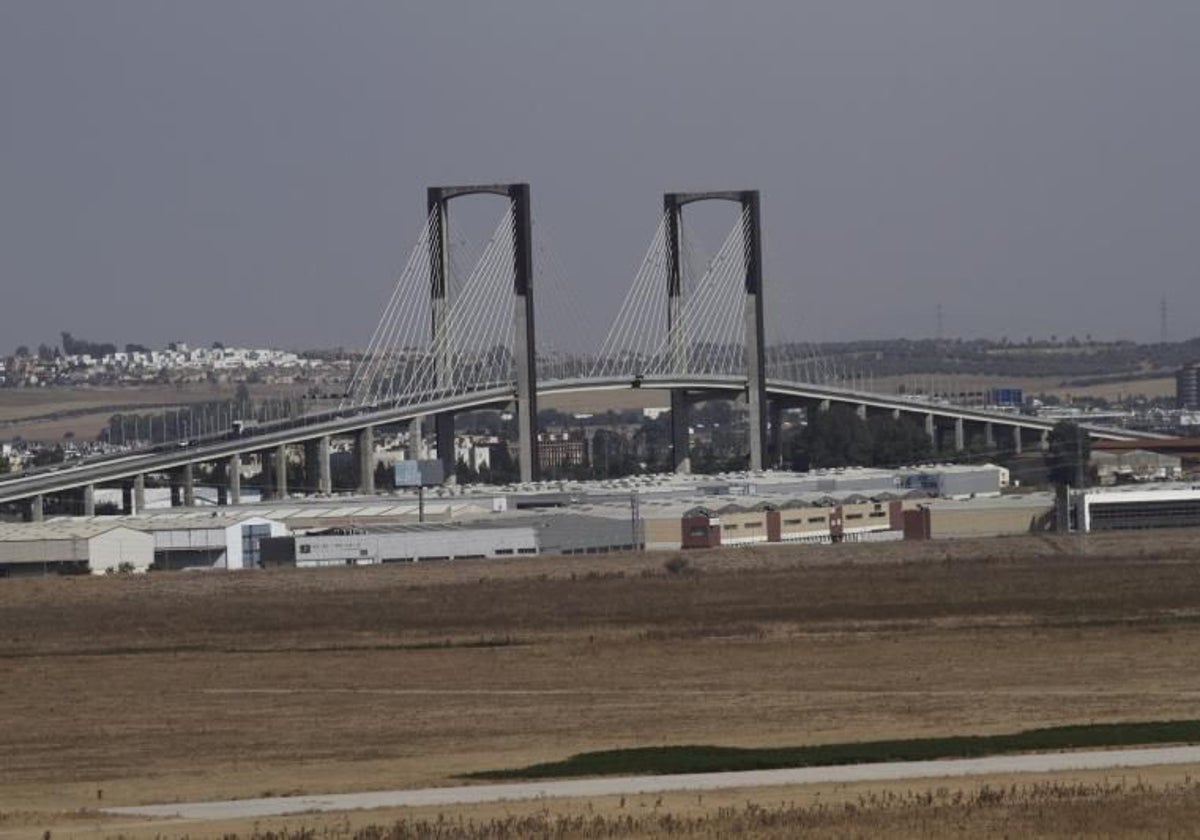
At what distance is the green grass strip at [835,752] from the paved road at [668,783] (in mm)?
438

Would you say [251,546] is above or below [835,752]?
above

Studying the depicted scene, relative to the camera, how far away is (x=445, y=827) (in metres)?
24.9

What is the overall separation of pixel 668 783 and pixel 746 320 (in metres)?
97.4

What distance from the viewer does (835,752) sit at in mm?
29766

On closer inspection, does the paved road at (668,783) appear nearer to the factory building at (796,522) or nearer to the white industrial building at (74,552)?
the white industrial building at (74,552)

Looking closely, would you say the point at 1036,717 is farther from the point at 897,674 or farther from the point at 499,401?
the point at 499,401

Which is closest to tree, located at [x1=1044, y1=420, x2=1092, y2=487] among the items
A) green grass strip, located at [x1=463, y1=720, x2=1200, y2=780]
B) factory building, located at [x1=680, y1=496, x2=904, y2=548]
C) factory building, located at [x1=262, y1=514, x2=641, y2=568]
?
factory building, located at [x1=680, y1=496, x2=904, y2=548]

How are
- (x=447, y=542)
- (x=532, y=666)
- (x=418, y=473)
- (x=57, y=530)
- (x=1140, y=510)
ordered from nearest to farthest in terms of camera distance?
1. (x=532, y=666)
2. (x=447, y=542)
3. (x=57, y=530)
4. (x=1140, y=510)
5. (x=418, y=473)

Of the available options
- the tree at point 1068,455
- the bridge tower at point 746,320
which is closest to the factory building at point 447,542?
the tree at point 1068,455

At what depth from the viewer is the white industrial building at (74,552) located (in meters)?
76.8

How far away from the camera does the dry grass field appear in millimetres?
31781

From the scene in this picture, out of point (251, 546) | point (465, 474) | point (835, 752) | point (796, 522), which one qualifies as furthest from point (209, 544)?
point (465, 474)

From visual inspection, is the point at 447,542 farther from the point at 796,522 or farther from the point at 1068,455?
the point at 1068,455

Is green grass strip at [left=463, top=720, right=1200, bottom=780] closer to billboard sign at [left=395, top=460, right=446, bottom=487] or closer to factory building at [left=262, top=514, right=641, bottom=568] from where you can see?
factory building at [left=262, top=514, right=641, bottom=568]
